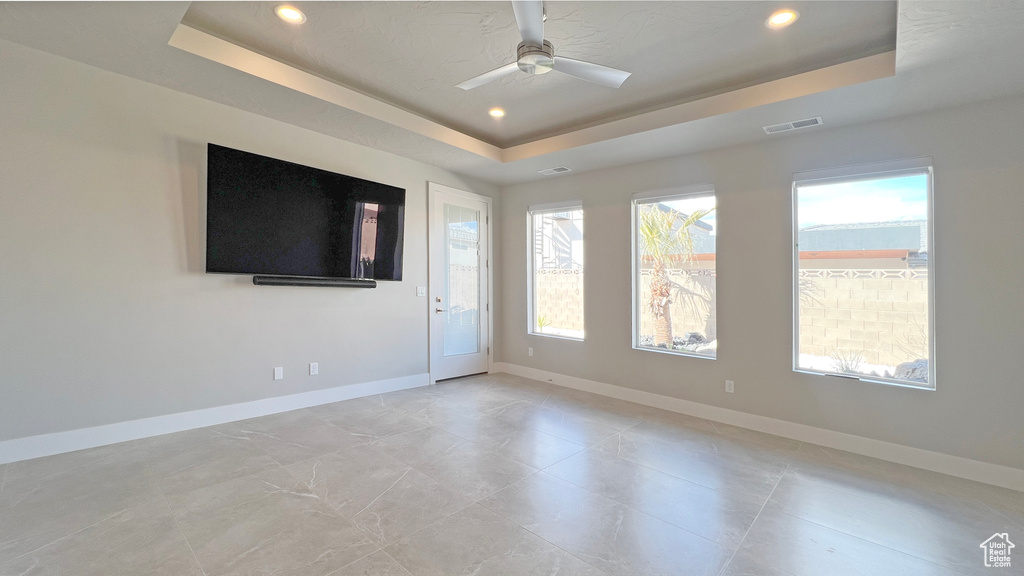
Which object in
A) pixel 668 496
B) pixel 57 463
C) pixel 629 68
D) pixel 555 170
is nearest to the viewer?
pixel 668 496

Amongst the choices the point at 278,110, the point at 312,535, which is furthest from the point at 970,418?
the point at 278,110

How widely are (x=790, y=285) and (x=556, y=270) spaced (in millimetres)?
2748

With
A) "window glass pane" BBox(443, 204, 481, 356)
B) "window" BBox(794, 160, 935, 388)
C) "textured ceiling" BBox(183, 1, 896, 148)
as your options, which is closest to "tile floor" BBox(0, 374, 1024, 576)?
"window" BBox(794, 160, 935, 388)

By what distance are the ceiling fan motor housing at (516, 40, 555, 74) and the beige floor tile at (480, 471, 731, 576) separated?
104 inches

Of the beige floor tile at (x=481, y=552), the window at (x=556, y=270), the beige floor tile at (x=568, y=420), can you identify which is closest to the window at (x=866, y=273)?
the beige floor tile at (x=568, y=420)

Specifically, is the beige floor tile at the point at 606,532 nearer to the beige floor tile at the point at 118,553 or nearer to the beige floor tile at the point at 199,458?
the beige floor tile at the point at 118,553

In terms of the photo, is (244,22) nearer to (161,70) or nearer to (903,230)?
(161,70)

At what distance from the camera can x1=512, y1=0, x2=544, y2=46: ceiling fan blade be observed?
6.57 ft

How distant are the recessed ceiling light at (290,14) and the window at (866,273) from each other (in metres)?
4.22

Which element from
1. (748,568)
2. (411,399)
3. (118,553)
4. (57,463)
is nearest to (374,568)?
(118,553)

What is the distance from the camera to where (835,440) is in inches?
135

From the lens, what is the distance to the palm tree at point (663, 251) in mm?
4445

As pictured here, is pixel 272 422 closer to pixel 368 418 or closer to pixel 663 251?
pixel 368 418

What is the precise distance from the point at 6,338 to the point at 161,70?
2.18m
